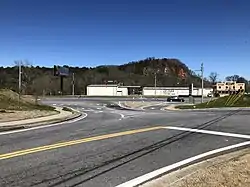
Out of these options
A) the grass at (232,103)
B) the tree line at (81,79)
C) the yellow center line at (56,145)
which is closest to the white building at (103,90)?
the tree line at (81,79)

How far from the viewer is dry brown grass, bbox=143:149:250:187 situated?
6.25 metres

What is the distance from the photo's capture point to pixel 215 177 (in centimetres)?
669

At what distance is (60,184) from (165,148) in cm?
460

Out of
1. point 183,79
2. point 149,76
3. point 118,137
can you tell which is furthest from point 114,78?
point 118,137

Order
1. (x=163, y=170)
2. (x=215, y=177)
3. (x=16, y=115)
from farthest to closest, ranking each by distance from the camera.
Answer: (x=16, y=115), (x=163, y=170), (x=215, y=177)

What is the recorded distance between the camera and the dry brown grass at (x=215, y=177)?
20.5 ft

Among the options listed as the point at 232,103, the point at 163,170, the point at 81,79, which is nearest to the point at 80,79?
the point at 81,79

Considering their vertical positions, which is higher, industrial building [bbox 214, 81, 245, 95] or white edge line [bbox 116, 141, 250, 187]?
industrial building [bbox 214, 81, 245, 95]

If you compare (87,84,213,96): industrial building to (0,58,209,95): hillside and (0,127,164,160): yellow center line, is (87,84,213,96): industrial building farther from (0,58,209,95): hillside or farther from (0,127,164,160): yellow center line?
(0,127,164,160): yellow center line

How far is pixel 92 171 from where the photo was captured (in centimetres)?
762

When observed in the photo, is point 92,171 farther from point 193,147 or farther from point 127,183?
point 193,147

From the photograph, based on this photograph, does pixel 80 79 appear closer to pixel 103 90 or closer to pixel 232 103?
pixel 103 90

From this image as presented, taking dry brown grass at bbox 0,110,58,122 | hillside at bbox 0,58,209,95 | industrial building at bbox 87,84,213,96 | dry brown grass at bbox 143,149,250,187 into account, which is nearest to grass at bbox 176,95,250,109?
dry brown grass at bbox 0,110,58,122

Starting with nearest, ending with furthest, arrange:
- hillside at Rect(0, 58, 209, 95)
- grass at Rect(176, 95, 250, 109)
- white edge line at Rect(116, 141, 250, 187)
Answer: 1. white edge line at Rect(116, 141, 250, 187)
2. grass at Rect(176, 95, 250, 109)
3. hillside at Rect(0, 58, 209, 95)
